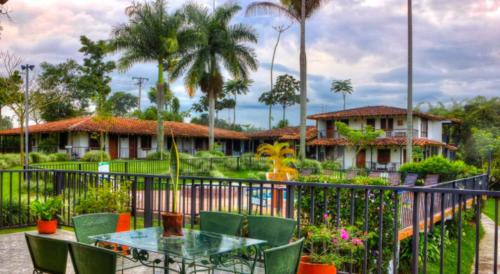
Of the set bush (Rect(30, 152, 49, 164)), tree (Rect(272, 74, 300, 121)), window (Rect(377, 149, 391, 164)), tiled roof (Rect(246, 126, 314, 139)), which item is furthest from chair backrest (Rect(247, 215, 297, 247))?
tree (Rect(272, 74, 300, 121))

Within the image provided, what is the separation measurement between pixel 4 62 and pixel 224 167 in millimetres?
14427

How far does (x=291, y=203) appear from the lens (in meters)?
5.63

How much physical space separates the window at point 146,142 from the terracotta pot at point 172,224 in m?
35.7

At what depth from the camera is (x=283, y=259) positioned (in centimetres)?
311

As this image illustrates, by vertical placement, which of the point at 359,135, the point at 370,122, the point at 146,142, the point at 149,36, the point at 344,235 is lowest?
the point at 344,235

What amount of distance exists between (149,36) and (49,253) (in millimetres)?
30078

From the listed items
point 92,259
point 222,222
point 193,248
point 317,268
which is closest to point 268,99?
point 222,222

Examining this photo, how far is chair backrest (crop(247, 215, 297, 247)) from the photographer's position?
4.19m

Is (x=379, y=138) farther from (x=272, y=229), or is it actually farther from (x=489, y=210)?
(x=272, y=229)

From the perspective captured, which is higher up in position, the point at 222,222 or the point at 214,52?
the point at 214,52

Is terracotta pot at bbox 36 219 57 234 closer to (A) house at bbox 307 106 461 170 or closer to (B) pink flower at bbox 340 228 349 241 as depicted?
(B) pink flower at bbox 340 228 349 241

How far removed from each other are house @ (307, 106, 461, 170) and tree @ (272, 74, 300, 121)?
21068 millimetres

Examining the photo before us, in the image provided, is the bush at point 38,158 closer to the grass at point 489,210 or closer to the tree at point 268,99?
the grass at point 489,210

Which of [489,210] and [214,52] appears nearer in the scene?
[489,210]
